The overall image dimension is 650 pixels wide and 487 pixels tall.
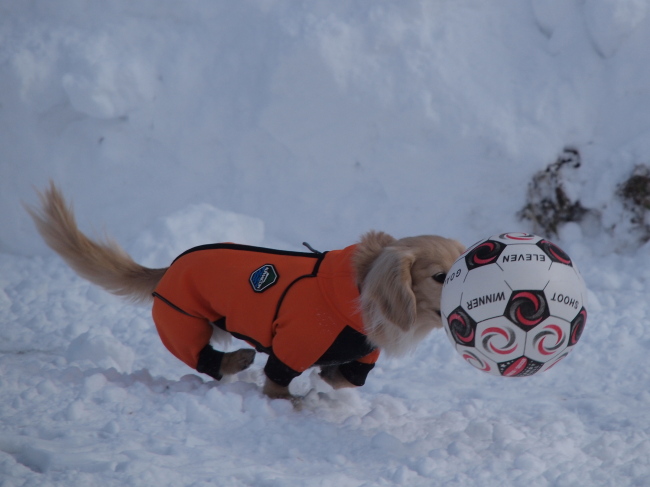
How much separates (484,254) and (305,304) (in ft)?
2.42

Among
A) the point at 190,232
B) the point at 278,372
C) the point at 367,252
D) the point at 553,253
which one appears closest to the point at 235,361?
the point at 278,372

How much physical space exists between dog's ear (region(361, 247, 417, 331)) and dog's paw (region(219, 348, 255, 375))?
2.36ft

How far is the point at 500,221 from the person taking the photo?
4.83m

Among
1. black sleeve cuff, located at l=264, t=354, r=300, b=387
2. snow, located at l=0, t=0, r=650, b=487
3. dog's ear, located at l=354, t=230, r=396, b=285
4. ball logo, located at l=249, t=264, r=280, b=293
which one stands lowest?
black sleeve cuff, located at l=264, t=354, r=300, b=387

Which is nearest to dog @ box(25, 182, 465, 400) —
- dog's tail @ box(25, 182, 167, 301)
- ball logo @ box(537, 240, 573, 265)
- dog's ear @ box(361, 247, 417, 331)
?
dog's ear @ box(361, 247, 417, 331)

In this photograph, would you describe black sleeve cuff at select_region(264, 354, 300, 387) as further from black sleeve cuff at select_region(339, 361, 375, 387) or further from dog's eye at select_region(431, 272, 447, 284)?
dog's eye at select_region(431, 272, 447, 284)

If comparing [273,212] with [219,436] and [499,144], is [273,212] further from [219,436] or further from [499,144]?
[219,436]

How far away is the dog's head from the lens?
98.4 inches

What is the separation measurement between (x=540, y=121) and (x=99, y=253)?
323cm

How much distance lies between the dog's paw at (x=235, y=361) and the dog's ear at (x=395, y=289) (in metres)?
0.72

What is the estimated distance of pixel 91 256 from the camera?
126 inches

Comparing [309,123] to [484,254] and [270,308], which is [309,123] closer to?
[270,308]

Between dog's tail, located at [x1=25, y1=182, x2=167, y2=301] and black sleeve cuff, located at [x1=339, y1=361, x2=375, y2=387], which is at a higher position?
dog's tail, located at [x1=25, y1=182, x2=167, y2=301]

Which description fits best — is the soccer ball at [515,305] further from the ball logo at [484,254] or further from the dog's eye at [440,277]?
the dog's eye at [440,277]
